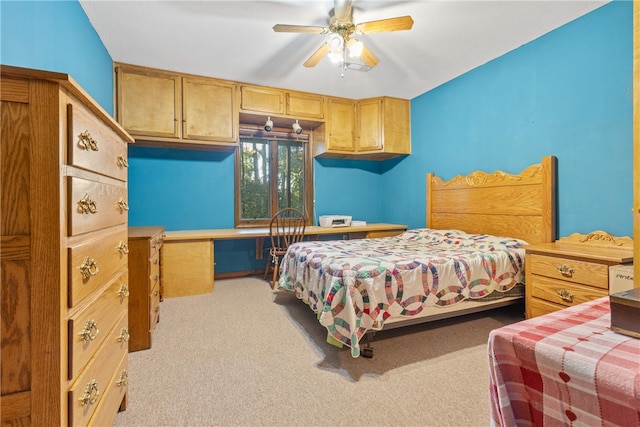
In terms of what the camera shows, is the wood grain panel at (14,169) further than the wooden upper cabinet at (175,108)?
No

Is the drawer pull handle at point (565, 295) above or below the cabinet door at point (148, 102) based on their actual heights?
below

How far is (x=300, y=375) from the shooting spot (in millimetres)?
1618

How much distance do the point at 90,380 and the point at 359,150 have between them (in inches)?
146

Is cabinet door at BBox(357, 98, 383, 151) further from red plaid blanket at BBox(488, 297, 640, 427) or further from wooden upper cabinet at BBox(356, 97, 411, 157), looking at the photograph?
red plaid blanket at BBox(488, 297, 640, 427)

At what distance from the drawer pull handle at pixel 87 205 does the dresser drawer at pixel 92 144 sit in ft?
0.31

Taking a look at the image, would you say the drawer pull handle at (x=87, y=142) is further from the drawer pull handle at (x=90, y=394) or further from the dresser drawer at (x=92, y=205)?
the drawer pull handle at (x=90, y=394)

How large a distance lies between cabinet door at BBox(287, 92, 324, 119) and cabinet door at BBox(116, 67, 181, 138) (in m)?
1.31

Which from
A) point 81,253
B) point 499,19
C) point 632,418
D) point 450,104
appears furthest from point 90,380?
point 450,104

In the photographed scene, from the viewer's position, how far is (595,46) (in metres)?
2.16

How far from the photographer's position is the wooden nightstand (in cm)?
174

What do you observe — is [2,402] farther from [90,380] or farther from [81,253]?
[81,253]

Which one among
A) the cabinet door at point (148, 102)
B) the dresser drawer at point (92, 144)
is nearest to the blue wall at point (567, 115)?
the dresser drawer at point (92, 144)

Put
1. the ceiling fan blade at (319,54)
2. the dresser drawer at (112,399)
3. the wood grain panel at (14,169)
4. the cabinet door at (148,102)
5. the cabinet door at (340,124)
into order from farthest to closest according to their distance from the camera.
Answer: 1. the cabinet door at (340,124)
2. the cabinet door at (148,102)
3. the ceiling fan blade at (319,54)
4. the dresser drawer at (112,399)
5. the wood grain panel at (14,169)

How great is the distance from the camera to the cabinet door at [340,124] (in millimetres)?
3924
